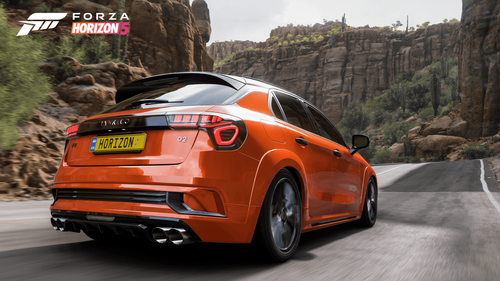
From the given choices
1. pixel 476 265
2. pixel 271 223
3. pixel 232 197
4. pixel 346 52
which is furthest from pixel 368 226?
pixel 346 52

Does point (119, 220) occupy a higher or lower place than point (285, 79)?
lower

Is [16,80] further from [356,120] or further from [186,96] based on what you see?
[356,120]

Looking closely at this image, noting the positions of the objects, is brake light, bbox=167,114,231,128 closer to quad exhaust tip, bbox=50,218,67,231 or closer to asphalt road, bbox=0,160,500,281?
asphalt road, bbox=0,160,500,281

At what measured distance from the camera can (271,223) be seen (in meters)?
3.12

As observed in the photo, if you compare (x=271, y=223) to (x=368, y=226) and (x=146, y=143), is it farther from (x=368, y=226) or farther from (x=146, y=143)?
(x=368, y=226)

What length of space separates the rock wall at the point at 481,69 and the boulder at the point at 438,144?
2.03 meters

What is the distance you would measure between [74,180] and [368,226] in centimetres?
394

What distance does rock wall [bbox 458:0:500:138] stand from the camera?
39844mm

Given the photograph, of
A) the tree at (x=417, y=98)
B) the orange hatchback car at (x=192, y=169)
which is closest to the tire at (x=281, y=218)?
the orange hatchback car at (x=192, y=169)

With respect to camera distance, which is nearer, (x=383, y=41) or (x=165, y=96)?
(x=165, y=96)

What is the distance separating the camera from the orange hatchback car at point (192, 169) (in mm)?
2637

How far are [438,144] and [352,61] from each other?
4563 centimetres

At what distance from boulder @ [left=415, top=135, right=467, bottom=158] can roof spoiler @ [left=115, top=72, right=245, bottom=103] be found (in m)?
40.9

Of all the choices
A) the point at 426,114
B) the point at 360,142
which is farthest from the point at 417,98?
the point at 360,142
